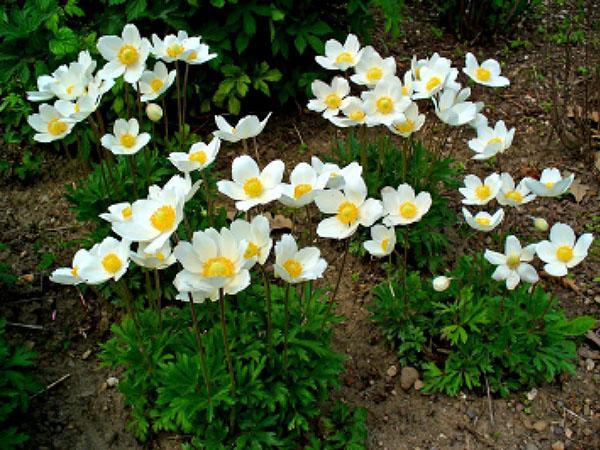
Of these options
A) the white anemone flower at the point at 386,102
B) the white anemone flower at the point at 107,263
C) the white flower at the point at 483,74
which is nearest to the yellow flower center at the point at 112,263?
the white anemone flower at the point at 107,263

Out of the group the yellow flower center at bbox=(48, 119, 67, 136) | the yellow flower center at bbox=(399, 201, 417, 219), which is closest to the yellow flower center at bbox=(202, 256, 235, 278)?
the yellow flower center at bbox=(399, 201, 417, 219)

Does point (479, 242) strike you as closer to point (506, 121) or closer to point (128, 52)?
point (506, 121)

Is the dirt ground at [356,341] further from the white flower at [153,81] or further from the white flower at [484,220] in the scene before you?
the white flower at [153,81]

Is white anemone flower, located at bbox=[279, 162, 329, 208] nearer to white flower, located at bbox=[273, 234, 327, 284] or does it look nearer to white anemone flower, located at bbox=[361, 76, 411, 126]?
white flower, located at bbox=[273, 234, 327, 284]

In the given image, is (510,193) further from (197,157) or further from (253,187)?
(197,157)

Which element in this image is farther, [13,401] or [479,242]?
[479,242]

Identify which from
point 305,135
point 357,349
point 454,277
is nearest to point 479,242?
point 454,277

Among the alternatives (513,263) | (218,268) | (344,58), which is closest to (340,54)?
(344,58)
